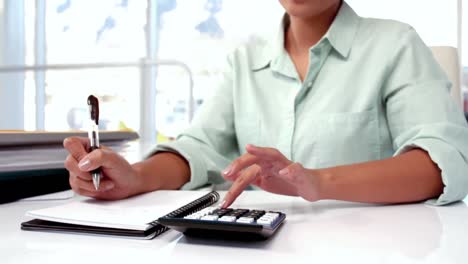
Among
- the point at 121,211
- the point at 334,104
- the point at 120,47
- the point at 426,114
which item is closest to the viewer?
the point at 121,211

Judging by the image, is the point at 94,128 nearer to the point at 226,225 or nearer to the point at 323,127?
the point at 226,225

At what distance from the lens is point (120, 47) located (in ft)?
8.57

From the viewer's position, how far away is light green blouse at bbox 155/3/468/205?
736 mm

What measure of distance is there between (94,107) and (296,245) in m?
0.31

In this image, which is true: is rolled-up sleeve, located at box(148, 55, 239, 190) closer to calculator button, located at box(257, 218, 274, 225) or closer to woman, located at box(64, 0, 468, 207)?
woman, located at box(64, 0, 468, 207)

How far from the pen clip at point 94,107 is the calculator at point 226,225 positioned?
0.22 m

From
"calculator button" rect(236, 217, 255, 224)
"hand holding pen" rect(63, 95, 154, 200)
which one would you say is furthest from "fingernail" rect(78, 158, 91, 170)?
"calculator button" rect(236, 217, 255, 224)

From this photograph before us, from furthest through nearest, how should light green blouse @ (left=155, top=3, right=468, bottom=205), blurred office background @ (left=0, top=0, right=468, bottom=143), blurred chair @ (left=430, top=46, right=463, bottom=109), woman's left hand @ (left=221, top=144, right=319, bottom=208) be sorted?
blurred office background @ (left=0, top=0, right=468, bottom=143) → blurred chair @ (left=430, top=46, right=463, bottom=109) → light green blouse @ (left=155, top=3, right=468, bottom=205) → woman's left hand @ (left=221, top=144, right=319, bottom=208)

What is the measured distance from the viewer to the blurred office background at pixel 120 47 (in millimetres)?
2498

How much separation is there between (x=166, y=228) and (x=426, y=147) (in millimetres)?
381

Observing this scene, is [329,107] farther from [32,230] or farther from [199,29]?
[199,29]

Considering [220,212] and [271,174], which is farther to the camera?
[271,174]

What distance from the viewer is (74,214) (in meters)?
0.47

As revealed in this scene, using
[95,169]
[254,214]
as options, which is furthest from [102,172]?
[254,214]
